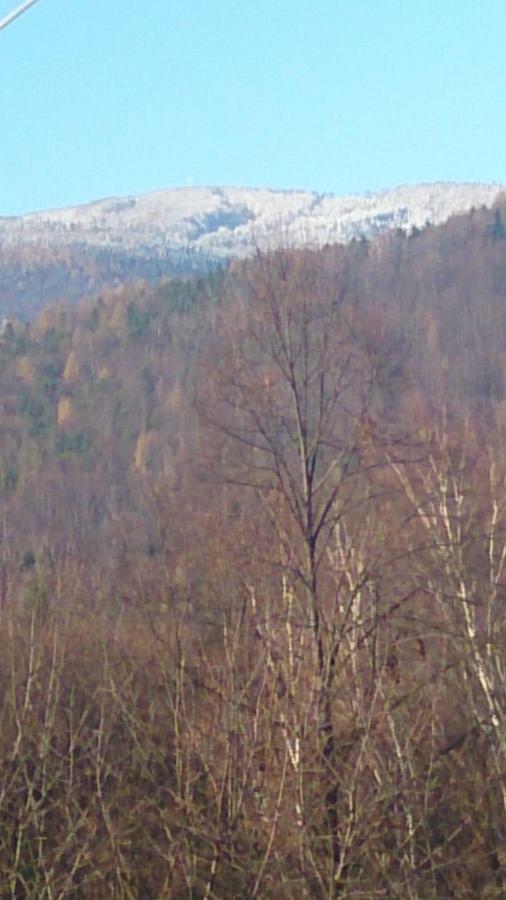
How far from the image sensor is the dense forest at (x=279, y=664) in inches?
270

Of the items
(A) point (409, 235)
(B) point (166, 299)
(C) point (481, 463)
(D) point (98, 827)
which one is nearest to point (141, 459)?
(B) point (166, 299)

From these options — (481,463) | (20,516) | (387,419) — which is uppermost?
(387,419)

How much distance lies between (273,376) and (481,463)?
11.3 metres

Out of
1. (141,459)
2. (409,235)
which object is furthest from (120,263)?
(141,459)

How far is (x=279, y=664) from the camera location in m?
7.24

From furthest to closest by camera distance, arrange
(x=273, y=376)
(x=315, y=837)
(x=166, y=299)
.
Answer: (x=166, y=299), (x=273, y=376), (x=315, y=837)

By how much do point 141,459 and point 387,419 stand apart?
5031 cm

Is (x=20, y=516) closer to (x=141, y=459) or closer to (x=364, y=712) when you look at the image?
(x=141, y=459)

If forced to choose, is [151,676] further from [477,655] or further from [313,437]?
[477,655]

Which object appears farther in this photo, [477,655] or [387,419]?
[387,419]

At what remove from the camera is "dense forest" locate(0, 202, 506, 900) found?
685 centimetres

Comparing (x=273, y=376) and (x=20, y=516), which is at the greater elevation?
(x=273, y=376)

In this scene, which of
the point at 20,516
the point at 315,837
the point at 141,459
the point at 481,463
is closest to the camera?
the point at 315,837

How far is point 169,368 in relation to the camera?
71000mm
